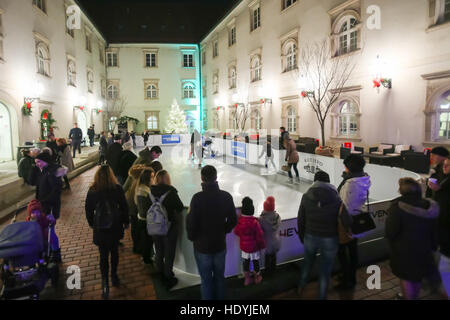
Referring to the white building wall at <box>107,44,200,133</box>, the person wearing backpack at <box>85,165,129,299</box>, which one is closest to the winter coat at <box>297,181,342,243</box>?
the person wearing backpack at <box>85,165,129,299</box>

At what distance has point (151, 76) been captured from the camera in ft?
111

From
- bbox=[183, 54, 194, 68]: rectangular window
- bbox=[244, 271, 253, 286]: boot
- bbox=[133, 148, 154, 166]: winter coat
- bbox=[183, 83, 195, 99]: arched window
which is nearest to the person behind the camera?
bbox=[244, 271, 253, 286]: boot

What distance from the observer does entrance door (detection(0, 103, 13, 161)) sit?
1388cm

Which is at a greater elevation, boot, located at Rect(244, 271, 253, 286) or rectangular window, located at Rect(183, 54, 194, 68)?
rectangular window, located at Rect(183, 54, 194, 68)

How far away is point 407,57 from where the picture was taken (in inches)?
456

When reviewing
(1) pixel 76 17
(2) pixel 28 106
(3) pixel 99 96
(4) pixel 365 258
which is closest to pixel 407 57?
(4) pixel 365 258

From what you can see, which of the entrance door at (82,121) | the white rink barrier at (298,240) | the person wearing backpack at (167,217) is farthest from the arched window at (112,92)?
the person wearing backpack at (167,217)

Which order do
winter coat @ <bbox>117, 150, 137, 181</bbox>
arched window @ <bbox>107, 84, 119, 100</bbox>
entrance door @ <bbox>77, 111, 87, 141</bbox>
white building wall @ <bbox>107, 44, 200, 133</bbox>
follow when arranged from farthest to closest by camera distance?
white building wall @ <bbox>107, 44, 200, 133</bbox>, arched window @ <bbox>107, 84, 119, 100</bbox>, entrance door @ <bbox>77, 111, 87, 141</bbox>, winter coat @ <bbox>117, 150, 137, 181</bbox>

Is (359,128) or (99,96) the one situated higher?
(99,96)

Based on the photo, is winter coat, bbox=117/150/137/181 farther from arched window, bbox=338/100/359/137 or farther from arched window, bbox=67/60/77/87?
arched window, bbox=67/60/77/87

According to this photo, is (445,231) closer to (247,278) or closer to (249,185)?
(247,278)

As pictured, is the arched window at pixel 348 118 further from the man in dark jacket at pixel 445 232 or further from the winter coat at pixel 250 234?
the winter coat at pixel 250 234

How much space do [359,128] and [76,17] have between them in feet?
69.6
